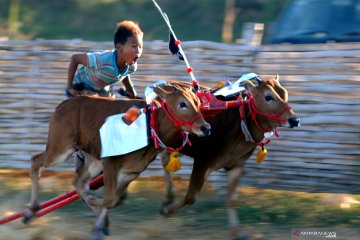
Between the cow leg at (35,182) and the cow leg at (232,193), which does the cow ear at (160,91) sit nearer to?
the cow leg at (232,193)

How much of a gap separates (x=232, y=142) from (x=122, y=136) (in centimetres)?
121

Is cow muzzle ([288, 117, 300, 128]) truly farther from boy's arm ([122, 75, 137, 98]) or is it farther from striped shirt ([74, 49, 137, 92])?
boy's arm ([122, 75, 137, 98])

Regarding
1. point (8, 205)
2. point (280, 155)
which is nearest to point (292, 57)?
point (280, 155)

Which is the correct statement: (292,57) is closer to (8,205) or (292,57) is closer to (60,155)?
(60,155)

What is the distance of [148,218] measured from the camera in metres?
8.32

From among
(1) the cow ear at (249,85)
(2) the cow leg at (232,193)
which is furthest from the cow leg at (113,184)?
(1) the cow ear at (249,85)

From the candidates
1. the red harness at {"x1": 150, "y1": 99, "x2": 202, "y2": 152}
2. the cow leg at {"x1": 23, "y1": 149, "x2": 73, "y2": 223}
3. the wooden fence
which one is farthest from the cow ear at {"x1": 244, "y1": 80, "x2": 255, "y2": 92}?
the cow leg at {"x1": 23, "y1": 149, "x2": 73, "y2": 223}

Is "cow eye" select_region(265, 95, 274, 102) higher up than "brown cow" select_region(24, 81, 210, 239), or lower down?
higher up

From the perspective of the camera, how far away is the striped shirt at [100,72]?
743cm

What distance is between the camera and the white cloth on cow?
679 cm

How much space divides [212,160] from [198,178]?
235mm

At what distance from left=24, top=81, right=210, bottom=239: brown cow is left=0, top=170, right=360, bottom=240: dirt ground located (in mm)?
381

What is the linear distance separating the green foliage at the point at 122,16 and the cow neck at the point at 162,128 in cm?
1865

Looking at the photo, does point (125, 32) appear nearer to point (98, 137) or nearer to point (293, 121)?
point (98, 137)
